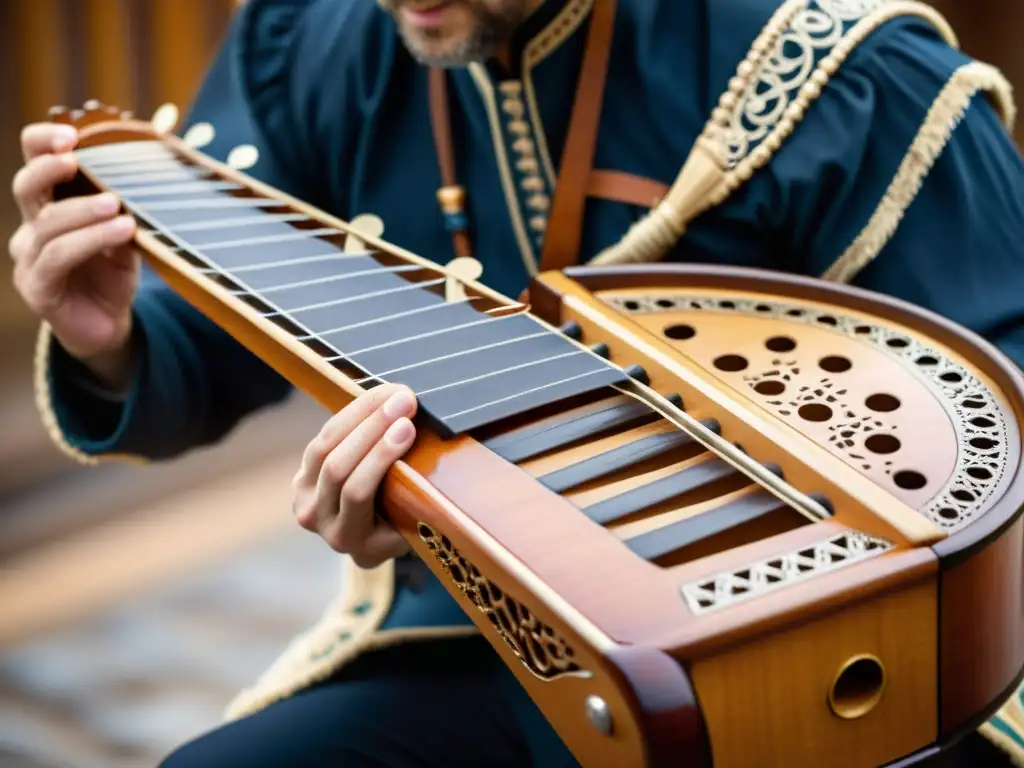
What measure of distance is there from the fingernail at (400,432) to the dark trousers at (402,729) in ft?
1.52

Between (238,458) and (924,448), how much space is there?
6.70 ft

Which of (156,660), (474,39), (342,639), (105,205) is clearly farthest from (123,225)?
(156,660)

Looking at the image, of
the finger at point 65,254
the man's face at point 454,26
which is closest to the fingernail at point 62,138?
the finger at point 65,254

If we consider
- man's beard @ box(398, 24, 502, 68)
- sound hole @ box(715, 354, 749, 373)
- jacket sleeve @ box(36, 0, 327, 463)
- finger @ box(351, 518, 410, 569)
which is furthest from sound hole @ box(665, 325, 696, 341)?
jacket sleeve @ box(36, 0, 327, 463)

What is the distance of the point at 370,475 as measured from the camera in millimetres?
622

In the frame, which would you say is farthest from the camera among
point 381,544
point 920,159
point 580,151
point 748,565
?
point 580,151

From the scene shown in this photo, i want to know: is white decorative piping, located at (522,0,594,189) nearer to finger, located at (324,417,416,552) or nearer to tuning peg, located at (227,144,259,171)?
tuning peg, located at (227,144,259,171)

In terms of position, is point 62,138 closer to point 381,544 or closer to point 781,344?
point 381,544

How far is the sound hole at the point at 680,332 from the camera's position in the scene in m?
0.77

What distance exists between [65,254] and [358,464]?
0.47 metres

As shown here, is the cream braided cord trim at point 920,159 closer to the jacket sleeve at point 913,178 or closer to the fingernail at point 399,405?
the jacket sleeve at point 913,178

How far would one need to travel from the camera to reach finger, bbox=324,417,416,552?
62cm

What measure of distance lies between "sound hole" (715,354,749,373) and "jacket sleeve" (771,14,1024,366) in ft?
0.80

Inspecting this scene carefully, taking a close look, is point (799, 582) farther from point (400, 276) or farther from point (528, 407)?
point (400, 276)
